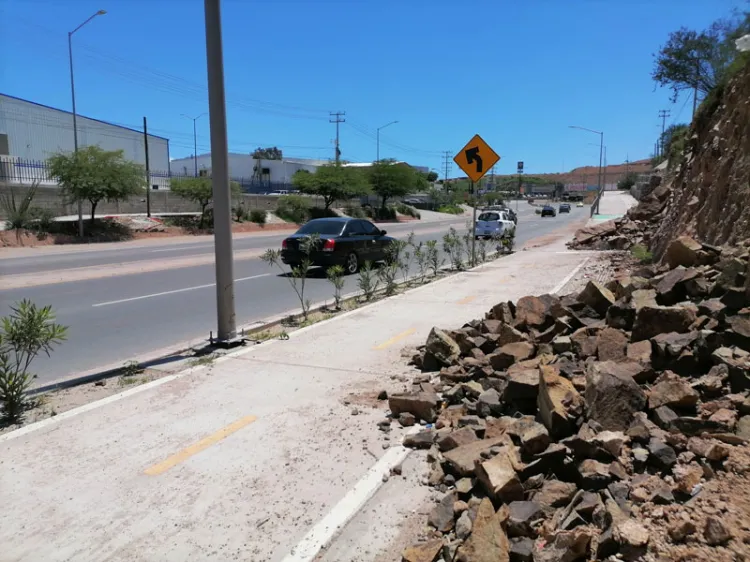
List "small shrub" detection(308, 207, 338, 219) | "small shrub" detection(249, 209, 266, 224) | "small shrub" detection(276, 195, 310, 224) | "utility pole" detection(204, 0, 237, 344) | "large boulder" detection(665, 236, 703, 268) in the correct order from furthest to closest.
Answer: "small shrub" detection(308, 207, 338, 219) < "small shrub" detection(276, 195, 310, 224) < "small shrub" detection(249, 209, 266, 224) < "large boulder" detection(665, 236, 703, 268) < "utility pole" detection(204, 0, 237, 344)

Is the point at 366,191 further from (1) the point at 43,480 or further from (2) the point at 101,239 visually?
(1) the point at 43,480

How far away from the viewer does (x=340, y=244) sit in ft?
51.2

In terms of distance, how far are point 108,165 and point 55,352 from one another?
25636 mm

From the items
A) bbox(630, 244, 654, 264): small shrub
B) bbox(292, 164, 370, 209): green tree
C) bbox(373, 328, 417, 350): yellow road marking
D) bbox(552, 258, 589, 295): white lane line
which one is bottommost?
bbox(373, 328, 417, 350): yellow road marking

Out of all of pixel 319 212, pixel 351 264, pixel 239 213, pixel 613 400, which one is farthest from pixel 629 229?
pixel 319 212

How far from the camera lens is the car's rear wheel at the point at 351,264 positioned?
1597cm

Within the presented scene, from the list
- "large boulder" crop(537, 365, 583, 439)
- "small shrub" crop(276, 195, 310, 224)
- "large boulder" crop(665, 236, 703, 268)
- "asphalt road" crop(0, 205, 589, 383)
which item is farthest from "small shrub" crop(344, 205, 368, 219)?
"large boulder" crop(537, 365, 583, 439)

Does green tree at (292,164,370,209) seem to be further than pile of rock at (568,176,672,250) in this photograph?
Yes

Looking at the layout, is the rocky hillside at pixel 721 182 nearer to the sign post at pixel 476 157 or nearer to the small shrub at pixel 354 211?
the sign post at pixel 476 157

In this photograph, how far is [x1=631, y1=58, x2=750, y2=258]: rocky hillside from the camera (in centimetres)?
983

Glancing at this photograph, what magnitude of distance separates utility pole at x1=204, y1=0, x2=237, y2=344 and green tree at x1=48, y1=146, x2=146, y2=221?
2479 centimetres

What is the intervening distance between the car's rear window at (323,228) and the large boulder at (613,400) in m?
12.2

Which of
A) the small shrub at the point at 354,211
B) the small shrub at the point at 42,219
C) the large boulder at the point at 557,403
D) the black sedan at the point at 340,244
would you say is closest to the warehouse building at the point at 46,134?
the small shrub at the point at 42,219

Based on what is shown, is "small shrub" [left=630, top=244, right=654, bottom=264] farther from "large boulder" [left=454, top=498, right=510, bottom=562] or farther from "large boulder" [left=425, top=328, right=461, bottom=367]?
"large boulder" [left=454, top=498, right=510, bottom=562]
